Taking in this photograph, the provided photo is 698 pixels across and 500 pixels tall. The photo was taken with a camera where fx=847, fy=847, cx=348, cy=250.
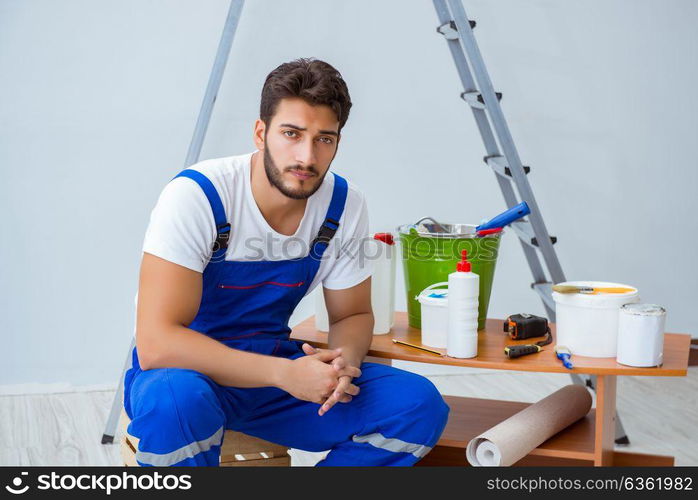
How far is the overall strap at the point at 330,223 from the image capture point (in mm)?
2559

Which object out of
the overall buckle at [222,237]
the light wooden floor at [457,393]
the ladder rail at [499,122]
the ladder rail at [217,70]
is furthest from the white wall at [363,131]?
the overall buckle at [222,237]

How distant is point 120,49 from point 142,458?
2.24m

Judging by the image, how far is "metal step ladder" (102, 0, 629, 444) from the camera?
10.9 feet

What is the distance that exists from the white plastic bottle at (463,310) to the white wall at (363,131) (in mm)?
1823

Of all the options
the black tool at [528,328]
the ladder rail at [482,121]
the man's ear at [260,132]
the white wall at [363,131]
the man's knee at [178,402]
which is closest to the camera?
the man's knee at [178,402]

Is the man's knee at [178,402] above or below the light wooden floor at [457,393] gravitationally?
above

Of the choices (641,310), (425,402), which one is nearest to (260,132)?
(425,402)

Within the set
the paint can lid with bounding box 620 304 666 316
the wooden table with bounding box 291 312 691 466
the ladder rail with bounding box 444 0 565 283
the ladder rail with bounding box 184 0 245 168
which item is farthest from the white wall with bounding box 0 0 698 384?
the paint can lid with bounding box 620 304 666 316

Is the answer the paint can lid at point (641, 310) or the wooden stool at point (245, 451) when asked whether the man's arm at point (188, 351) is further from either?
the paint can lid at point (641, 310)

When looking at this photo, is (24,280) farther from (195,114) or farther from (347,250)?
(347,250)

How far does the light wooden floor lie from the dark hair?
1.55 m

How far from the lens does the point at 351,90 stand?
4109 mm

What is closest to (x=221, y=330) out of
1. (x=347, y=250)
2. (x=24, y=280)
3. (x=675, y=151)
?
(x=347, y=250)

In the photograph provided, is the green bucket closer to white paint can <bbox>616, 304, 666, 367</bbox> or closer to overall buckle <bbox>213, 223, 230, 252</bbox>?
white paint can <bbox>616, 304, 666, 367</bbox>
